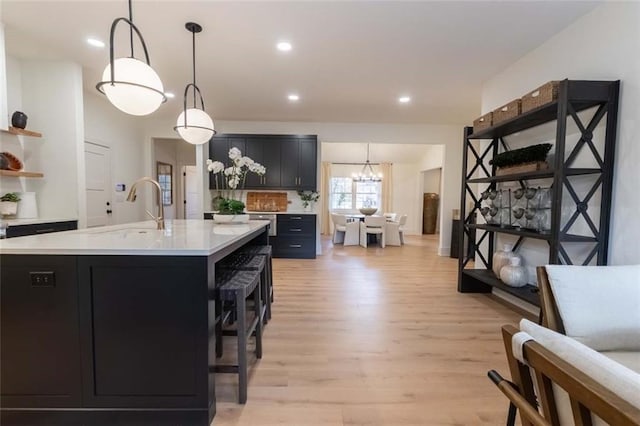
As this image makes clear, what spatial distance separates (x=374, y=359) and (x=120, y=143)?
18.3 feet

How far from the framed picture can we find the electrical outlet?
601cm

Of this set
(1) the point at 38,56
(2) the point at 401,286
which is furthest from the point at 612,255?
(1) the point at 38,56

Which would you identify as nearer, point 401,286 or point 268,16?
point 268,16

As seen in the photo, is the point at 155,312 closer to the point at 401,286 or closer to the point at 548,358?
the point at 548,358

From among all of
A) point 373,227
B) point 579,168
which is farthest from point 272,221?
point 579,168

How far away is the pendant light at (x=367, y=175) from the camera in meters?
9.18

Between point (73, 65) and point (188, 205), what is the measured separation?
18.2 ft

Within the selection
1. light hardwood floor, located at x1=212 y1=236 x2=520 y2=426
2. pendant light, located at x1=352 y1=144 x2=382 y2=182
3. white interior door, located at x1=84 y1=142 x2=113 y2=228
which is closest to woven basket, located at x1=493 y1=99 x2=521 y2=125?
light hardwood floor, located at x1=212 y1=236 x2=520 y2=426

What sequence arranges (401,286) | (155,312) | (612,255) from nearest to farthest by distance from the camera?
(155,312) < (612,255) < (401,286)

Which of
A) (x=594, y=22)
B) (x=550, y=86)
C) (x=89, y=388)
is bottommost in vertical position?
(x=89, y=388)

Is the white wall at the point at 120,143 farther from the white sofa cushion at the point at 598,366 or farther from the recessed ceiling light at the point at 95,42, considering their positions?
the white sofa cushion at the point at 598,366

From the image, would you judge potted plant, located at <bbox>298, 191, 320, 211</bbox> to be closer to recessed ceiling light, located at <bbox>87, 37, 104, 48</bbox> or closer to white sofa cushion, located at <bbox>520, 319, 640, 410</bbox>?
recessed ceiling light, located at <bbox>87, 37, 104, 48</bbox>

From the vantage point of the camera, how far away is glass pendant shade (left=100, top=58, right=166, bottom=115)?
169cm

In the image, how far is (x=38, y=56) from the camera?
10.6ft
